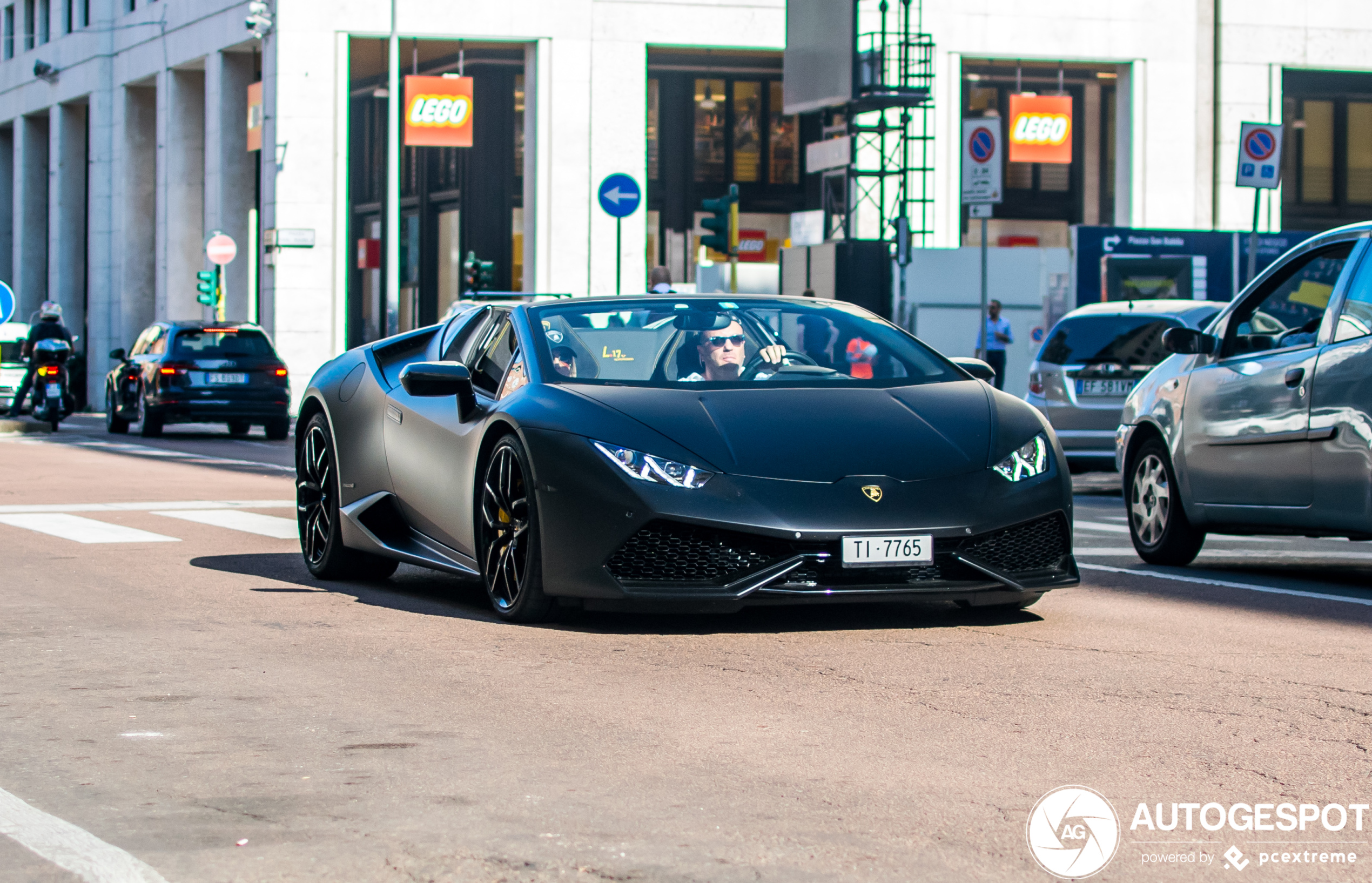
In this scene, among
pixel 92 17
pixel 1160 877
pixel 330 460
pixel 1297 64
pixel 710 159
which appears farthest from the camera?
pixel 92 17

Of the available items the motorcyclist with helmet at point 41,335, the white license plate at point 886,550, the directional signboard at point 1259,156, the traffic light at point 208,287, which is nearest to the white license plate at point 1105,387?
the directional signboard at point 1259,156

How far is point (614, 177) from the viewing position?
82.9 ft

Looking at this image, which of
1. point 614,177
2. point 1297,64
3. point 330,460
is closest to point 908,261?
point 614,177

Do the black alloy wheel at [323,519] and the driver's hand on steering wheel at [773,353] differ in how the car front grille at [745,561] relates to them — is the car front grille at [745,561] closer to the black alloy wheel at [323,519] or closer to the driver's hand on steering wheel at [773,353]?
the driver's hand on steering wheel at [773,353]

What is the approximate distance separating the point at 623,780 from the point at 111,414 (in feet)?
86.0

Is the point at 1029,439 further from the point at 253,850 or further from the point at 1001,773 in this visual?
the point at 253,850

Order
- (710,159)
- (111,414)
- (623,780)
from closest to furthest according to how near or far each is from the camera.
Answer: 1. (623,780)
2. (111,414)
3. (710,159)

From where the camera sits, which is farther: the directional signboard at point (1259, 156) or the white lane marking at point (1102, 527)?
the directional signboard at point (1259, 156)

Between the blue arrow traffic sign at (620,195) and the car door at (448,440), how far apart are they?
16.3 metres

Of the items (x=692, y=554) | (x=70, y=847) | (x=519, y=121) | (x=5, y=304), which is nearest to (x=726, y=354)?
(x=692, y=554)

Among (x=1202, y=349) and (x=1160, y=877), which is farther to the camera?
(x=1202, y=349)

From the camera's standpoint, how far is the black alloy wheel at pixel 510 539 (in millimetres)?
7176

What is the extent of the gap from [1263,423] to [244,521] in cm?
645

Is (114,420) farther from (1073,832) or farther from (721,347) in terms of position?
(1073,832)
